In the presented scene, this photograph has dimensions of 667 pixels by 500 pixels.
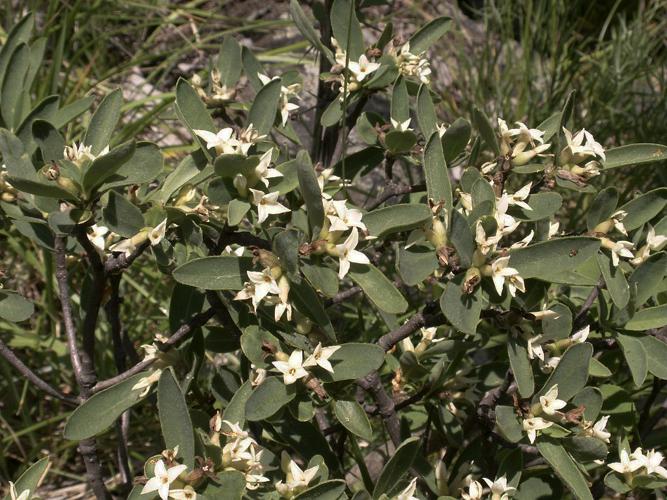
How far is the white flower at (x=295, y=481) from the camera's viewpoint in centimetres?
127

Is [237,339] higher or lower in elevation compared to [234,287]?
lower

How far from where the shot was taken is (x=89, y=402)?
1292 millimetres

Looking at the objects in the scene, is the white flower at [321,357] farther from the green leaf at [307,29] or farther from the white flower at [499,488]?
the green leaf at [307,29]

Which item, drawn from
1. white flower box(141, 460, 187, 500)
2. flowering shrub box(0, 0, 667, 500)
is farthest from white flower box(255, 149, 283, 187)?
white flower box(141, 460, 187, 500)

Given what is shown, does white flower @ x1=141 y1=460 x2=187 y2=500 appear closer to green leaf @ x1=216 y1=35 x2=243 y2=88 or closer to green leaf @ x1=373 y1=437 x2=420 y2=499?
green leaf @ x1=373 y1=437 x2=420 y2=499

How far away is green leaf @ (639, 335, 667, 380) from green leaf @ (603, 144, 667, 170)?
11.7 inches

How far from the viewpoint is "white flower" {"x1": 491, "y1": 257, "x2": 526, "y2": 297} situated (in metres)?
1.16

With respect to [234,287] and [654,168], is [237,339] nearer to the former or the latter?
[234,287]

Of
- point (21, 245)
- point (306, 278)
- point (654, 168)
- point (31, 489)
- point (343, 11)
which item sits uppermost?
point (343, 11)

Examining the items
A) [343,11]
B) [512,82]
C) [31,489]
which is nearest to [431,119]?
[343,11]

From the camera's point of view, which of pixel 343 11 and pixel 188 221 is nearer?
pixel 188 221

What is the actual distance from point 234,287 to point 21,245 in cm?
171

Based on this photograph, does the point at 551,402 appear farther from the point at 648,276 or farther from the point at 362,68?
the point at 362,68

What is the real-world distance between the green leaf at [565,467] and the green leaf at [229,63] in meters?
0.93
